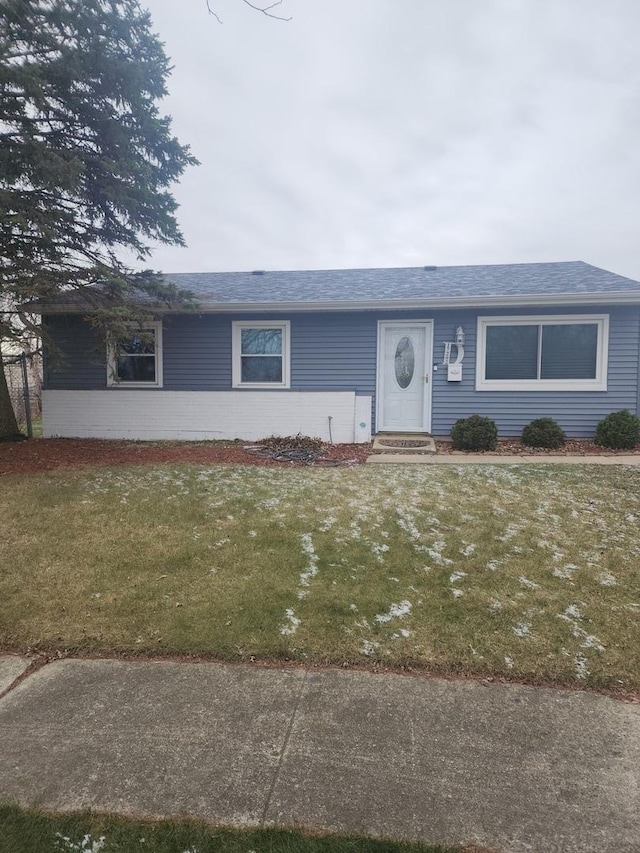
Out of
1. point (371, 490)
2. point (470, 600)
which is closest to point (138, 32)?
point (371, 490)

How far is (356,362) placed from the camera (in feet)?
33.4

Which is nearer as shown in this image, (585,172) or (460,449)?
(460,449)

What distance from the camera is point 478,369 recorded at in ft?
32.3

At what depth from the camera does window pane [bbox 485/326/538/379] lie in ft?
31.8

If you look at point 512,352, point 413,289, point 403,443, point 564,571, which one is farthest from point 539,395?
point 564,571

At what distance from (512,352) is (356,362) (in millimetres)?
3122

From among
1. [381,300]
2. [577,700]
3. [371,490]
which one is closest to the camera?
[577,700]

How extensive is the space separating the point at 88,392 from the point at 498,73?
36.9 ft

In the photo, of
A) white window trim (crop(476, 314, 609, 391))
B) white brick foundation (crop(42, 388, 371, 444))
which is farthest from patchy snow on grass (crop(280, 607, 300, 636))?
white window trim (crop(476, 314, 609, 391))

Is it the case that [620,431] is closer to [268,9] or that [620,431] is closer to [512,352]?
[512,352]

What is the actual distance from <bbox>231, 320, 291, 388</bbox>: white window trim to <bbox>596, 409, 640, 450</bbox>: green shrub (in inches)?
240

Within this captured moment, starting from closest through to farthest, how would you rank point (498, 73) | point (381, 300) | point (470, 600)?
1. point (470, 600)
2. point (381, 300)
3. point (498, 73)

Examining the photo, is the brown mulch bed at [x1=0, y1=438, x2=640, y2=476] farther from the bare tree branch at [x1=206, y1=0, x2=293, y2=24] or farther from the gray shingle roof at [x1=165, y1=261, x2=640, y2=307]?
the bare tree branch at [x1=206, y1=0, x2=293, y2=24]

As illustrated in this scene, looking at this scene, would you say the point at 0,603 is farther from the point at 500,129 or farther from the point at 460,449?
the point at 500,129
